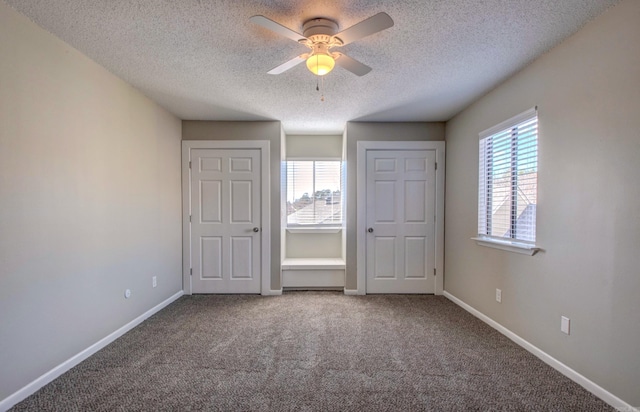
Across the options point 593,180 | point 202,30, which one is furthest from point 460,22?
point 202,30

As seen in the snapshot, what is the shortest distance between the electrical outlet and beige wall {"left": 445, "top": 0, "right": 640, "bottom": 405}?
0.10 feet

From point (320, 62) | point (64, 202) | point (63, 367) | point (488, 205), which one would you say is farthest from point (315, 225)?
point (63, 367)

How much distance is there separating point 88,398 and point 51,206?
125 cm

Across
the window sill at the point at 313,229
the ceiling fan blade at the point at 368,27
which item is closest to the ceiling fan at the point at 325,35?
the ceiling fan blade at the point at 368,27

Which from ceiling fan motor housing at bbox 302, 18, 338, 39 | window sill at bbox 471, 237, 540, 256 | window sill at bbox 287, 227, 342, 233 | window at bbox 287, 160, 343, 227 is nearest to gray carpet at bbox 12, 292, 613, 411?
window sill at bbox 471, 237, 540, 256

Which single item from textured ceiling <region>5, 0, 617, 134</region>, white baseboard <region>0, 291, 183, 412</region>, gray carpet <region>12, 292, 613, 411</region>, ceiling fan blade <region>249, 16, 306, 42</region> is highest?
textured ceiling <region>5, 0, 617, 134</region>

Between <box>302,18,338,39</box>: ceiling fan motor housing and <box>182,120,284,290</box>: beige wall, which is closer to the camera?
<box>302,18,338,39</box>: ceiling fan motor housing

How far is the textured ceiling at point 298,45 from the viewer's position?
1750 mm

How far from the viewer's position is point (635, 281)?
1633 mm

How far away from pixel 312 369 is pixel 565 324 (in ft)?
5.86

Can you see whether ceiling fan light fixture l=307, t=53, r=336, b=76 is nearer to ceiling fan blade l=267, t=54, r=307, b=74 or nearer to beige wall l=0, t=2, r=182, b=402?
ceiling fan blade l=267, t=54, r=307, b=74

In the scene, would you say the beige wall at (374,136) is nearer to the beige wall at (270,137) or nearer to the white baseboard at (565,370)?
the beige wall at (270,137)

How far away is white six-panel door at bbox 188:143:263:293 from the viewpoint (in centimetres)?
404

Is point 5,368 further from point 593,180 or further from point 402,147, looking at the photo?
point 402,147
